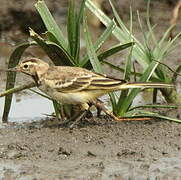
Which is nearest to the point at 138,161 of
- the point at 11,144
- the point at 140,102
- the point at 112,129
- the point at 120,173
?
the point at 120,173

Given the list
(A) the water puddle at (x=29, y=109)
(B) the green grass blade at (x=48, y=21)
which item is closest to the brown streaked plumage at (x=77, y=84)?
(B) the green grass blade at (x=48, y=21)

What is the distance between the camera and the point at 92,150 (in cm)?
793

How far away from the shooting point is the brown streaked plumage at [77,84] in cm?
834

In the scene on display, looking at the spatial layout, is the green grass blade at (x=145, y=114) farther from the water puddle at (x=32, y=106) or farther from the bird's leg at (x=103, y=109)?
the water puddle at (x=32, y=106)

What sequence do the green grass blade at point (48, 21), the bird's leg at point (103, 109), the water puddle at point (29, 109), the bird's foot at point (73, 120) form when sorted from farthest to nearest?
the water puddle at point (29, 109) < the green grass blade at point (48, 21) < the bird's foot at point (73, 120) < the bird's leg at point (103, 109)

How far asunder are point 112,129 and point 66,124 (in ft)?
→ 1.99

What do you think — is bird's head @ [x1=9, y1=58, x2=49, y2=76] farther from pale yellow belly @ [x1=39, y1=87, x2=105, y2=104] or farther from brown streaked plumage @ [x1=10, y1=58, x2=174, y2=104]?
pale yellow belly @ [x1=39, y1=87, x2=105, y2=104]

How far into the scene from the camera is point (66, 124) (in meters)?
8.77

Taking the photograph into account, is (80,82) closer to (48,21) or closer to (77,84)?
(77,84)

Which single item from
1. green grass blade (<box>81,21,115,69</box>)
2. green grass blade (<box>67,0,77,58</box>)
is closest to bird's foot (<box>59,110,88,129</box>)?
green grass blade (<box>81,21,115,69</box>)

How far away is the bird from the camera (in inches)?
328

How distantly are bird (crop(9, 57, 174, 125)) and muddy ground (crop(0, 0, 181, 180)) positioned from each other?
36cm

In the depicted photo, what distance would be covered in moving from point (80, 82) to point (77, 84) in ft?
0.15

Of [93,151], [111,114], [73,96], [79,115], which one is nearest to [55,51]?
[73,96]
